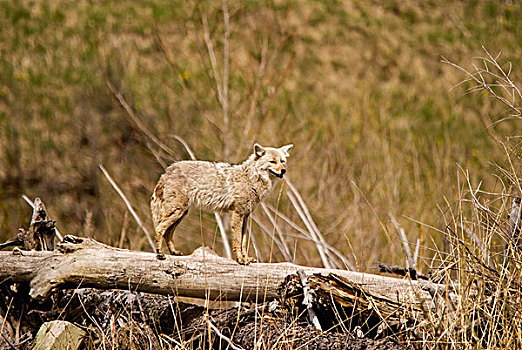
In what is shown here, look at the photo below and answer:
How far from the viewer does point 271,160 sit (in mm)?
5555

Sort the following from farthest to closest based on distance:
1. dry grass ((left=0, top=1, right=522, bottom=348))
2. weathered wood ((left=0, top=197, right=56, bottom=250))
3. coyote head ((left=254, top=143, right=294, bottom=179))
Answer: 1. dry grass ((left=0, top=1, right=522, bottom=348))
2. weathered wood ((left=0, top=197, right=56, bottom=250))
3. coyote head ((left=254, top=143, right=294, bottom=179))

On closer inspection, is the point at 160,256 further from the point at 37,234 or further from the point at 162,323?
the point at 37,234

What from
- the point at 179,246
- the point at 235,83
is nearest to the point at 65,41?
the point at 235,83

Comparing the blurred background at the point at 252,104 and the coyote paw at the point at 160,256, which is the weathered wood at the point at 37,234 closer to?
the coyote paw at the point at 160,256

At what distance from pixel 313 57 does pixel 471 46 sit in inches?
201

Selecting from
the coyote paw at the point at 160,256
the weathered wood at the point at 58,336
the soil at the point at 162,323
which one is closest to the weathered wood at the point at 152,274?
the coyote paw at the point at 160,256

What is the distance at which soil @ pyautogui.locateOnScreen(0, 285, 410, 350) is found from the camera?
523cm

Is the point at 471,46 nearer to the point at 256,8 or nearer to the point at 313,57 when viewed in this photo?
the point at 313,57

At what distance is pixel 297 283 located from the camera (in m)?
5.45

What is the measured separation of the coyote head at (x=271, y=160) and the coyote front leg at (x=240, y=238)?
49 centimetres

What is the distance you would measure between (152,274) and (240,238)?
799mm

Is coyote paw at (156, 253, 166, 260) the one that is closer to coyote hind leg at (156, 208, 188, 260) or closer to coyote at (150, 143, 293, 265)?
coyote hind leg at (156, 208, 188, 260)

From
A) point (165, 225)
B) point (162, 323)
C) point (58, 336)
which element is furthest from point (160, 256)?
point (58, 336)

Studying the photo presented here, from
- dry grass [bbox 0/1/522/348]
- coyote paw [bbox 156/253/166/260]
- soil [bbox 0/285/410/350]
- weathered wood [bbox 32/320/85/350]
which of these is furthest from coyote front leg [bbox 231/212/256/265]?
dry grass [bbox 0/1/522/348]
